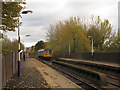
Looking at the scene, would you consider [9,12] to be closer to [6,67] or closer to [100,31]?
[6,67]

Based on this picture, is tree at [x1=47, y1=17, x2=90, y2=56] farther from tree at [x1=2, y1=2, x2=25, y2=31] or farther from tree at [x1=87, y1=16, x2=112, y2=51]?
tree at [x1=2, y1=2, x2=25, y2=31]

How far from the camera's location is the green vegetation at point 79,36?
47.1 metres

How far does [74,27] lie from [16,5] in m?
36.1

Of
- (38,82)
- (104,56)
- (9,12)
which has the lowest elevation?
(38,82)

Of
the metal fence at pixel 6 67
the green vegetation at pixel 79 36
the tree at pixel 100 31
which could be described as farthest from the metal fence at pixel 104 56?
the metal fence at pixel 6 67

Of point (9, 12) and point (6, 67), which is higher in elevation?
point (9, 12)

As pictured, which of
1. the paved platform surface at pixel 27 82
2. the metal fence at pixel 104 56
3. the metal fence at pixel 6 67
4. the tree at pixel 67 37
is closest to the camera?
the metal fence at pixel 6 67

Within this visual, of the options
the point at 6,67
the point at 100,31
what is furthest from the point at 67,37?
the point at 6,67

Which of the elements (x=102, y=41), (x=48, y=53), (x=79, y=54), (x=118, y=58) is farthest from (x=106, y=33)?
(x=118, y=58)

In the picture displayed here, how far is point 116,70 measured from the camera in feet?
61.7

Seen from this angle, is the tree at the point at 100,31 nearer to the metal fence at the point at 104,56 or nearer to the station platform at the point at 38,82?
the metal fence at the point at 104,56

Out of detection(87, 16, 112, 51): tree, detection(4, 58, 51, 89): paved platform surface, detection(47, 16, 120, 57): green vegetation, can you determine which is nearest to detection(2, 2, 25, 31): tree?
detection(4, 58, 51, 89): paved platform surface

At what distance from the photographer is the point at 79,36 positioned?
47.1m

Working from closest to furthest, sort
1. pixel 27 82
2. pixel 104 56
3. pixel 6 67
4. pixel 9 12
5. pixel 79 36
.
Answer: pixel 6 67
pixel 27 82
pixel 9 12
pixel 104 56
pixel 79 36
